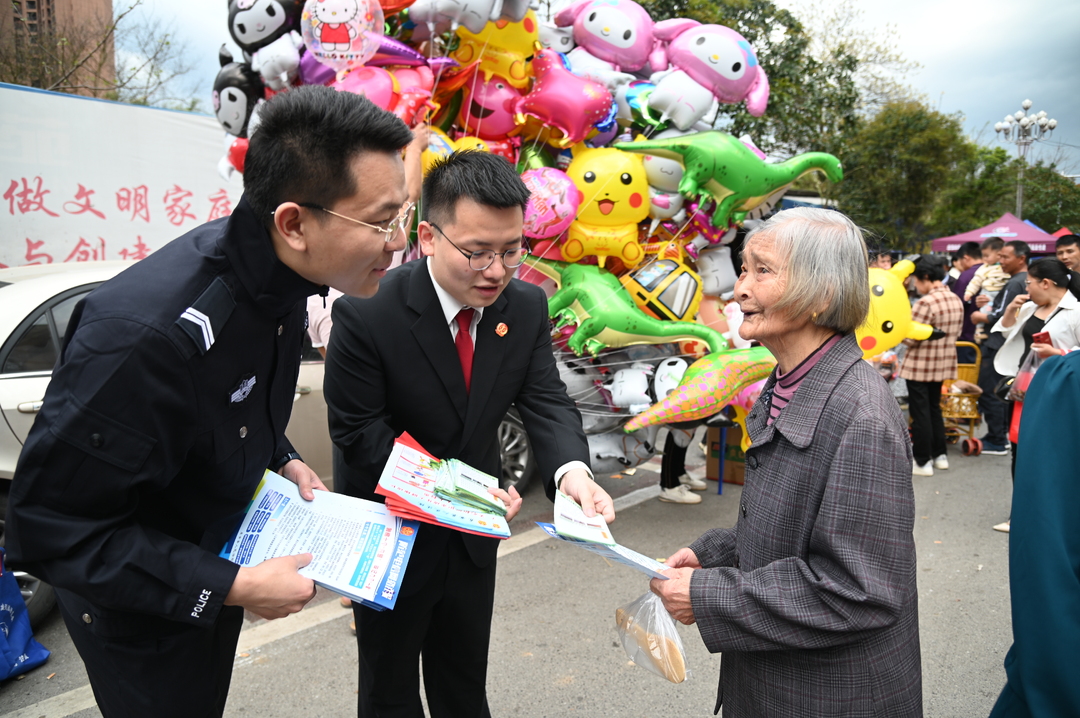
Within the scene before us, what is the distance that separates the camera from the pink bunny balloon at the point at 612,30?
14.8 feet

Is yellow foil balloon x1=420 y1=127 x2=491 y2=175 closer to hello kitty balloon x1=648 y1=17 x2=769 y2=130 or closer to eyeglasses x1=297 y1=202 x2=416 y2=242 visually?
hello kitty balloon x1=648 y1=17 x2=769 y2=130

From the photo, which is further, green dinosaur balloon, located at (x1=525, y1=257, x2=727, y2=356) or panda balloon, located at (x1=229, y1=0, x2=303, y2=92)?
green dinosaur balloon, located at (x1=525, y1=257, x2=727, y2=356)

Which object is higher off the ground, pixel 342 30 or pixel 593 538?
pixel 342 30

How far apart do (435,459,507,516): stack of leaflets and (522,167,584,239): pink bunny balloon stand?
7.83 ft

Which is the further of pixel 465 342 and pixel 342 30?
pixel 342 30

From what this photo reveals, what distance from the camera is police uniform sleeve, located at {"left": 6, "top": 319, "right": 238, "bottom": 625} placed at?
1079mm

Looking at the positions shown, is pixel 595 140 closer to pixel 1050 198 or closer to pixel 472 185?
pixel 472 185

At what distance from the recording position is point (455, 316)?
192 centimetres

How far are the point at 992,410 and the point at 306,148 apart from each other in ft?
24.7

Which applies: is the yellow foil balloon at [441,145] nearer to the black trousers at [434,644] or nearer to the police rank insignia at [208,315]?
the black trousers at [434,644]

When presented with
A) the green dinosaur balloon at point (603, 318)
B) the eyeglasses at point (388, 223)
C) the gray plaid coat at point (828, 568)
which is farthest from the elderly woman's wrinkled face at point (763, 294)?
the green dinosaur balloon at point (603, 318)

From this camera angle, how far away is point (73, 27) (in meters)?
11.2

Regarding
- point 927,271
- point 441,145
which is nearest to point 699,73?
point 441,145

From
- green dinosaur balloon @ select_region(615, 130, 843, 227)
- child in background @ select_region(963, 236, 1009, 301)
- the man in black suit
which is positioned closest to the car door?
the man in black suit
